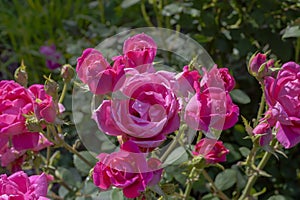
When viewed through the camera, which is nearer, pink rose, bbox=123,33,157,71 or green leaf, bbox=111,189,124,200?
pink rose, bbox=123,33,157,71

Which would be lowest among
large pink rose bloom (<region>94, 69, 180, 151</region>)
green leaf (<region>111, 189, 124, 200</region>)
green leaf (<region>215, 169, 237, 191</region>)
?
Result: green leaf (<region>215, 169, 237, 191</region>)

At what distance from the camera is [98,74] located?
3.29 feet

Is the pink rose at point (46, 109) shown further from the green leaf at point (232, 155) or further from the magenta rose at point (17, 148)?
the green leaf at point (232, 155)

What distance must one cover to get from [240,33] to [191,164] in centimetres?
73

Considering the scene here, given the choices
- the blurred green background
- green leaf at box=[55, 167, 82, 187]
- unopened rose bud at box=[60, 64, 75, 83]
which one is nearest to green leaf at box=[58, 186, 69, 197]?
green leaf at box=[55, 167, 82, 187]

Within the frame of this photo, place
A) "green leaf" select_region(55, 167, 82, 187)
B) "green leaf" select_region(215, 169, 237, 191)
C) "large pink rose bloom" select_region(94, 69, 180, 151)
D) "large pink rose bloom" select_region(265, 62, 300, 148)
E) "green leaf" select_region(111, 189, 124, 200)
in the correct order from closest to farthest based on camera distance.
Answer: "large pink rose bloom" select_region(94, 69, 180, 151) → "large pink rose bloom" select_region(265, 62, 300, 148) → "green leaf" select_region(111, 189, 124, 200) → "green leaf" select_region(215, 169, 237, 191) → "green leaf" select_region(55, 167, 82, 187)

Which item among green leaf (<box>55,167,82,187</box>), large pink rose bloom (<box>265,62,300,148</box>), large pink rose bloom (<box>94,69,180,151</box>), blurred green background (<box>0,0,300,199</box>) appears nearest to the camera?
large pink rose bloom (<box>94,69,180,151</box>)

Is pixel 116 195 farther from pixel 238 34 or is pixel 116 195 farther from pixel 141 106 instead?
pixel 238 34

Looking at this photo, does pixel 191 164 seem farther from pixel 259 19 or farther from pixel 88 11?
pixel 88 11

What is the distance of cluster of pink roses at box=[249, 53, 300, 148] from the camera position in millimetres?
1026

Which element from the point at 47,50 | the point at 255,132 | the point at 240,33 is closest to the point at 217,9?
the point at 240,33

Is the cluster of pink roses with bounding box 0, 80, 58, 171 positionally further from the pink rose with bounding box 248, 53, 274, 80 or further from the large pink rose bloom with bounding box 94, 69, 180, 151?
the pink rose with bounding box 248, 53, 274, 80

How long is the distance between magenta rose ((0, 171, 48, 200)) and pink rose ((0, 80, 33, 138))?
88mm

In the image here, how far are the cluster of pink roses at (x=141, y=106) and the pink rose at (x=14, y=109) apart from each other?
117mm
